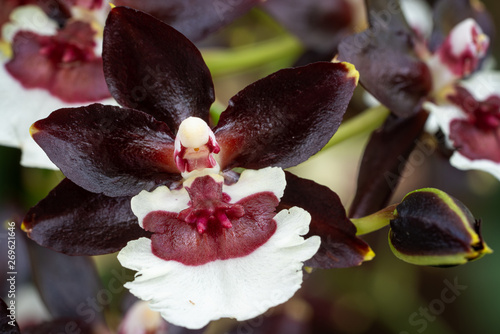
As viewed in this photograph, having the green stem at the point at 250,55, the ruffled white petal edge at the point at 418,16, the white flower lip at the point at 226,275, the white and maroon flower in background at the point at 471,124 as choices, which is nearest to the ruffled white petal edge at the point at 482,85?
the white and maroon flower in background at the point at 471,124

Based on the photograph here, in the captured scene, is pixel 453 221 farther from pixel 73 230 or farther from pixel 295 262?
pixel 73 230

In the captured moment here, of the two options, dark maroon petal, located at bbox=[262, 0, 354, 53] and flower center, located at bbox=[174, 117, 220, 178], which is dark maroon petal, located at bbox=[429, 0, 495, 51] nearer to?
dark maroon petal, located at bbox=[262, 0, 354, 53]

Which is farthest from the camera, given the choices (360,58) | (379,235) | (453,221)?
(379,235)

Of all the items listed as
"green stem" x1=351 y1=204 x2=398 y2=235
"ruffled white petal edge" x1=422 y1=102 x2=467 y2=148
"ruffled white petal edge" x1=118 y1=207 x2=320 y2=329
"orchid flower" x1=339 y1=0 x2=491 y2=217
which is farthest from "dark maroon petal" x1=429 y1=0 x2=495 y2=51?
"ruffled white petal edge" x1=118 y1=207 x2=320 y2=329

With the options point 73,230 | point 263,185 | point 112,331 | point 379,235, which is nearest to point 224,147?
point 263,185

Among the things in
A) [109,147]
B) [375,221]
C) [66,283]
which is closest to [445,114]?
[375,221]

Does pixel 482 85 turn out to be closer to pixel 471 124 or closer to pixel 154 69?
pixel 471 124

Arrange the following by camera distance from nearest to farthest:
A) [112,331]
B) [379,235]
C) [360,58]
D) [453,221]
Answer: [453,221] < [360,58] < [112,331] < [379,235]

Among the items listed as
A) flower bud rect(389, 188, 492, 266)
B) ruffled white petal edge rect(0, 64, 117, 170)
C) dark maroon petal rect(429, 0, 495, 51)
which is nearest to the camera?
flower bud rect(389, 188, 492, 266)
